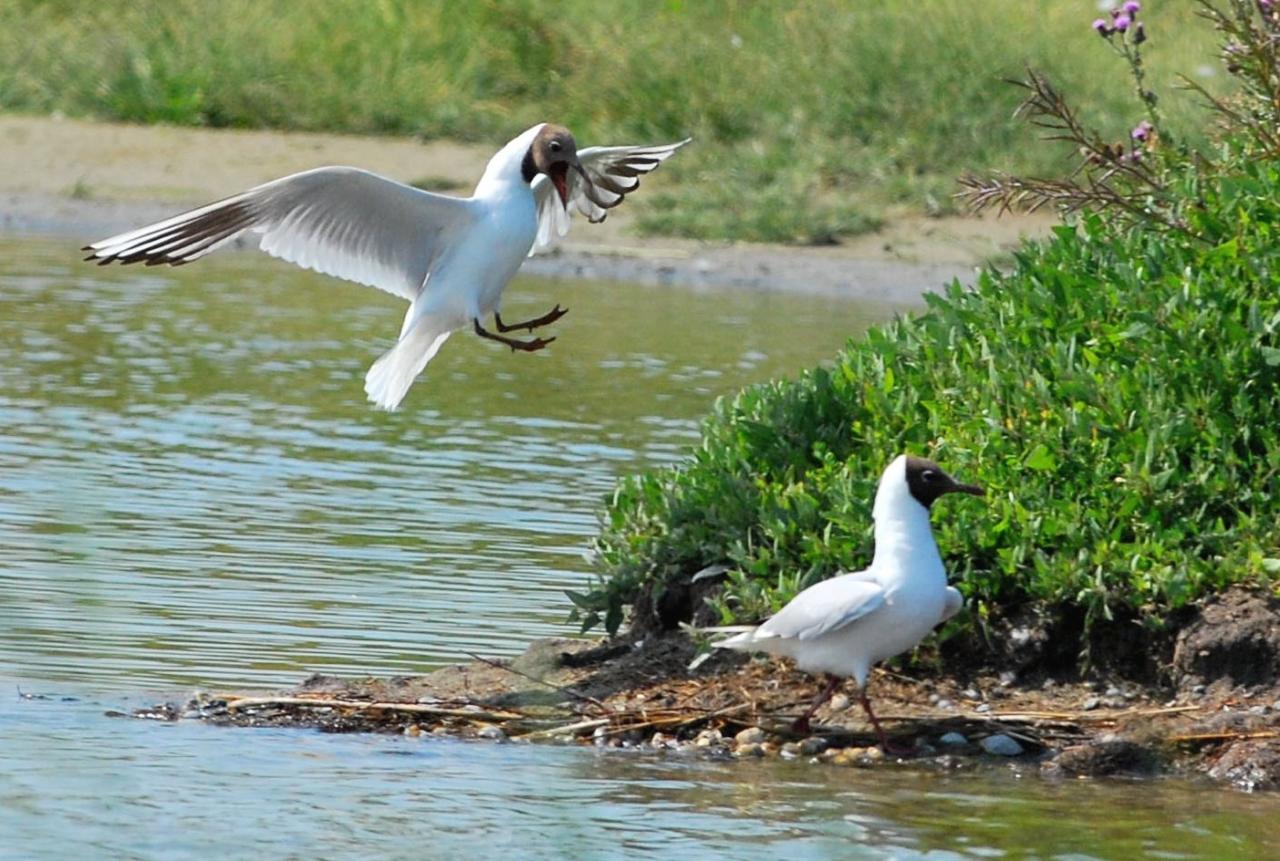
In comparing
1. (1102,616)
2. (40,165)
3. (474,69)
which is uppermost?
(474,69)

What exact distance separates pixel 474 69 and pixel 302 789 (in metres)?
15.1

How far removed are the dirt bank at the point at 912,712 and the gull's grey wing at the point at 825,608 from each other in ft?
1.31

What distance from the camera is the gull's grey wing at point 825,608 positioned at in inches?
246

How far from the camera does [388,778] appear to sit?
616 cm

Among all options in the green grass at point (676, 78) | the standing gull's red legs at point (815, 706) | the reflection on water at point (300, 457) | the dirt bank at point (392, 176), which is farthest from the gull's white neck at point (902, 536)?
the green grass at point (676, 78)

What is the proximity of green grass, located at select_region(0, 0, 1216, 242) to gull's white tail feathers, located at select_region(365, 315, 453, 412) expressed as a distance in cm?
881

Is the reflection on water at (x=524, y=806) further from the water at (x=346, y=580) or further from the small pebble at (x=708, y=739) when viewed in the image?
the small pebble at (x=708, y=739)

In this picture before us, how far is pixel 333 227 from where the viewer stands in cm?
838

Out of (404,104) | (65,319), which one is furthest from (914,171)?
(65,319)

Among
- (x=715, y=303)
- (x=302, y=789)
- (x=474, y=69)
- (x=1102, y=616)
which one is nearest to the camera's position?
(x=302, y=789)

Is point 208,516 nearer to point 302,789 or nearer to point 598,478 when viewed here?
point 598,478

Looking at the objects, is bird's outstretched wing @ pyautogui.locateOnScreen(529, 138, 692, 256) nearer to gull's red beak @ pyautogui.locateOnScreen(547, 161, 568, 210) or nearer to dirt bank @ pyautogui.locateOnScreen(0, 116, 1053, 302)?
gull's red beak @ pyautogui.locateOnScreen(547, 161, 568, 210)

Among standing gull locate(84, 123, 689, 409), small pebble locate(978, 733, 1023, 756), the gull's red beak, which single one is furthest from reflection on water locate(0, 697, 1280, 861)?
the gull's red beak

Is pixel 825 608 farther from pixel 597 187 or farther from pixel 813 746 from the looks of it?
pixel 597 187
